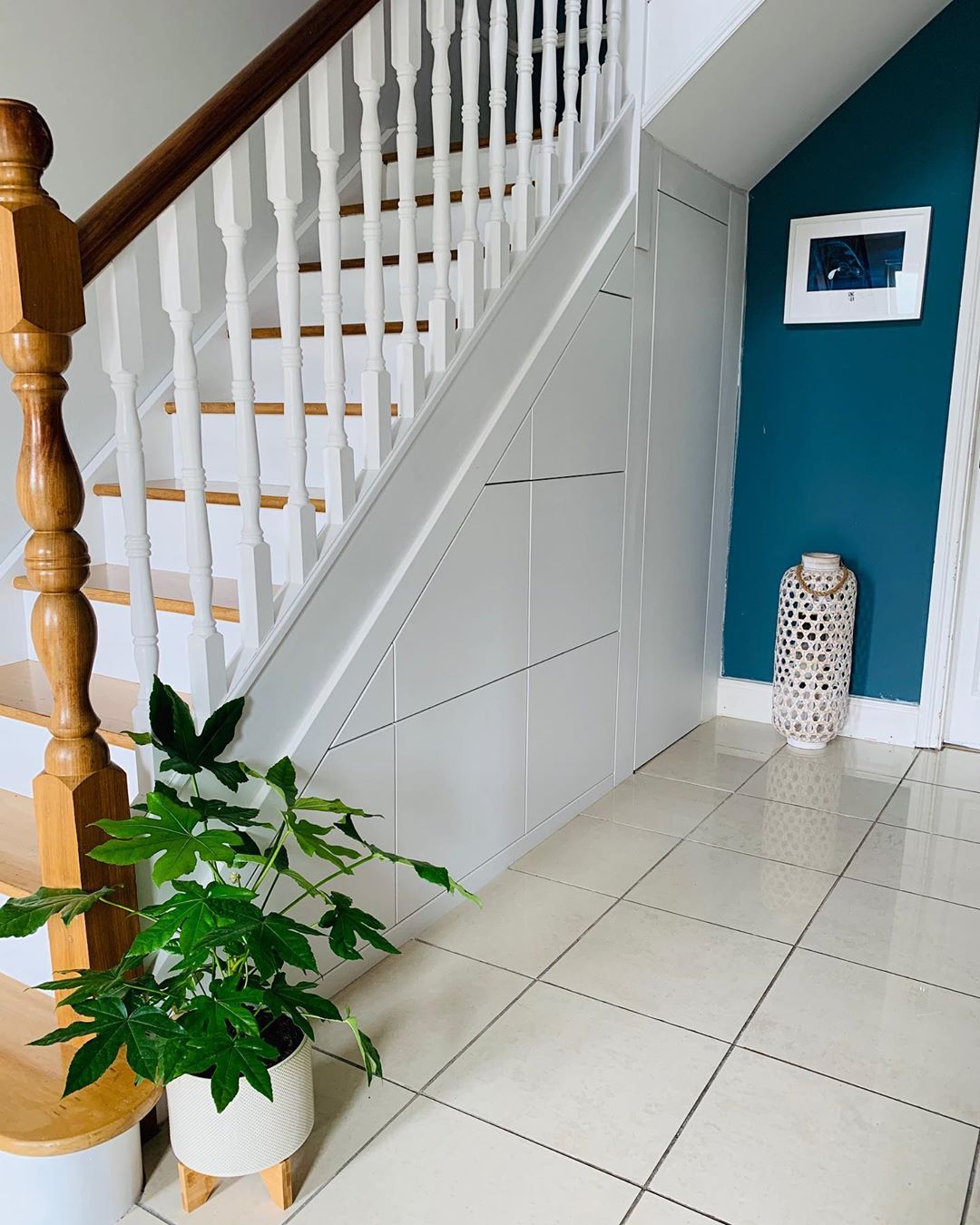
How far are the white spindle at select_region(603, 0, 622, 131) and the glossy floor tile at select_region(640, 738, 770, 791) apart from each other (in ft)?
6.29

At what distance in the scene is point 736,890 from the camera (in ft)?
8.07

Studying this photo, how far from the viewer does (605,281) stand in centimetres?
265

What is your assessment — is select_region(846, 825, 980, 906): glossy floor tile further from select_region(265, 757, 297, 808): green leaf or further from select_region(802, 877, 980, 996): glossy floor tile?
select_region(265, 757, 297, 808): green leaf

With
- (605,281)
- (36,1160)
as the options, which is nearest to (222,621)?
(36,1160)

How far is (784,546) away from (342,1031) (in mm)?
2435

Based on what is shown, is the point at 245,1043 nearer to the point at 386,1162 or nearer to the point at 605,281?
the point at 386,1162

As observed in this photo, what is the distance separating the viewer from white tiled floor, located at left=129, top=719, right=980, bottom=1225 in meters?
1.52

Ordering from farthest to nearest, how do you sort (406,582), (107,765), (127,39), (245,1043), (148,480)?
(148,480)
(127,39)
(406,582)
(107,765)
(245,1043)

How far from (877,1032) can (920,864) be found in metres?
0.82

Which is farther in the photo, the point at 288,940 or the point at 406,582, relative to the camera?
the point at 406,582

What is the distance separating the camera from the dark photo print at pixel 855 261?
329cm

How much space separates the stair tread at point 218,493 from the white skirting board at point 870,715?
2.13 m

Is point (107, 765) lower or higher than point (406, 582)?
lower

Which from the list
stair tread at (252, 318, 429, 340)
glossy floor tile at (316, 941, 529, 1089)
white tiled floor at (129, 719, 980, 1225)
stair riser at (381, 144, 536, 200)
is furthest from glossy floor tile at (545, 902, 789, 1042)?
stair riser at (381, 144, 536, 200)
